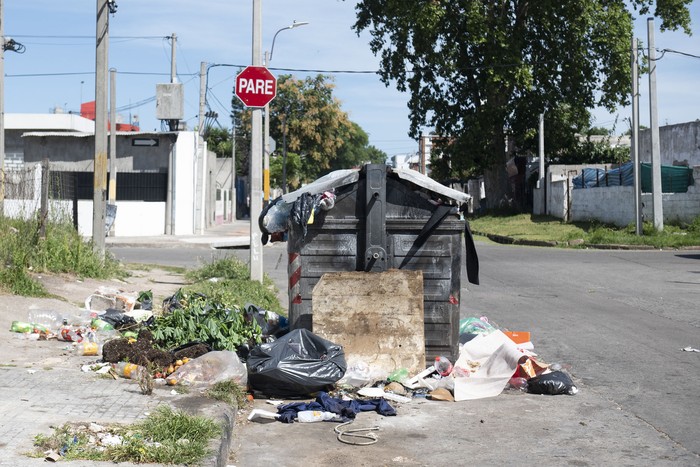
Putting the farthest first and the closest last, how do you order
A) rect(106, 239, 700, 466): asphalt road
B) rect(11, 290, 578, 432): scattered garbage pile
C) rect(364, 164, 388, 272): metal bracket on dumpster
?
rect(364, 164, 388, 272): metal bracket on dumpster
rect(11, 290, 578, 432): scattered garbage pile
rect(106, 239, 700, 466): asphalt road

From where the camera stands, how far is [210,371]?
24.3 feet

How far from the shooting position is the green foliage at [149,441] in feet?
16.2

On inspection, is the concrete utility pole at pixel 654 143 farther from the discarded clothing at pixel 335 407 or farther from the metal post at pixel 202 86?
the discarded clothing at pixel 335 407

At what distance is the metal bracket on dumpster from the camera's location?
8.11m

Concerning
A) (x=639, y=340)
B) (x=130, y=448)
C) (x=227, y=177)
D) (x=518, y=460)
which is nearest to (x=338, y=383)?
(x=518, y=460)

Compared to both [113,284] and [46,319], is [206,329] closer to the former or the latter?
[46,319]

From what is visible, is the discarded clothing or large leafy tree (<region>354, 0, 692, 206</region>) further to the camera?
large leafy tree (<region>354, 0, 692, 206</region>)

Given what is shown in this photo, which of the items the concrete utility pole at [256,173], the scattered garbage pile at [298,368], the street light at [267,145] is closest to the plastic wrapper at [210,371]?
A: the scattered garbage pile at [298,368]

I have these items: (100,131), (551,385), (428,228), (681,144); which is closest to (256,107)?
(100,131)

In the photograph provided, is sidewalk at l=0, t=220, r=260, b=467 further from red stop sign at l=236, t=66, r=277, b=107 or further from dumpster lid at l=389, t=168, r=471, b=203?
red stop sign at l=236, t=66, r=277, b=107

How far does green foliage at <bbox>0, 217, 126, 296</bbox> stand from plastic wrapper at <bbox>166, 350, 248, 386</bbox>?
4.95 metres

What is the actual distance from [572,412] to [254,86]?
849cm

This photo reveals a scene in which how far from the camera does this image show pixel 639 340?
33.4 ft

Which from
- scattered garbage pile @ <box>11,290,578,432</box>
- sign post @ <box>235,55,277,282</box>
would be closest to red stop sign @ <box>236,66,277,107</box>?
sign post @ <box>235,55,277,282</box>
